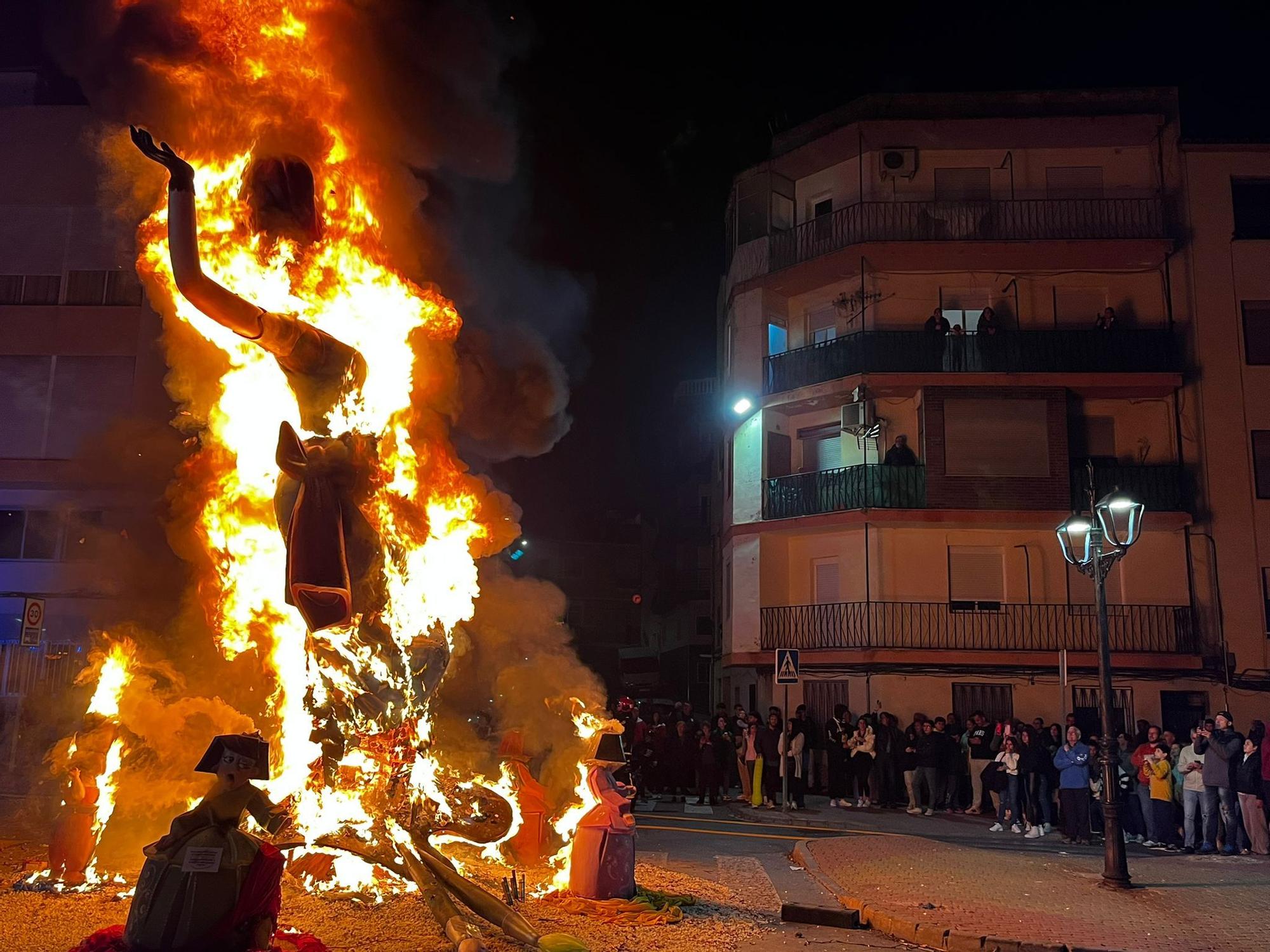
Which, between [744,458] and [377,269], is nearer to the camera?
[377,269]

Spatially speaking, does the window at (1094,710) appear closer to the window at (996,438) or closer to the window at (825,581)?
the window at (996,438)

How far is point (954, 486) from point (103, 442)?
2193 centimetres

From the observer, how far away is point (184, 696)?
12.0 meters

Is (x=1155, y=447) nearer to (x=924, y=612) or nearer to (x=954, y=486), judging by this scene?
(x=954, y=486)

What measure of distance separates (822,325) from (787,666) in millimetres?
13698

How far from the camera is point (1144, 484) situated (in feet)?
86.2

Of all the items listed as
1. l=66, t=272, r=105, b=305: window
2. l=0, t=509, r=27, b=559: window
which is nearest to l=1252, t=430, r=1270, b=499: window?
l=66, t=272, r=105, b=305: window

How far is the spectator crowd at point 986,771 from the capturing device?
15.2 m

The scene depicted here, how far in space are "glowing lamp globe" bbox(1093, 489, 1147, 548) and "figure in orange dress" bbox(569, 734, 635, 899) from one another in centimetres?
672

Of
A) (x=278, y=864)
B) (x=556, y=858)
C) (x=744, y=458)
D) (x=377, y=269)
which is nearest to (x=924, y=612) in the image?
(x=744, y=458)

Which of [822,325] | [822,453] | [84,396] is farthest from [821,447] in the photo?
[84,396]

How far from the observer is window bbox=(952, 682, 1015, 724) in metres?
25.8

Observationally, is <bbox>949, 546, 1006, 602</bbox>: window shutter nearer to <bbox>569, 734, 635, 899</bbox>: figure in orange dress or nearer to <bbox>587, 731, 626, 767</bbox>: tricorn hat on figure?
<bbox>587, 731, 626, 767</bbox>: tricorn hat on figure

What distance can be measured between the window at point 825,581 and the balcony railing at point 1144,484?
607 cm
